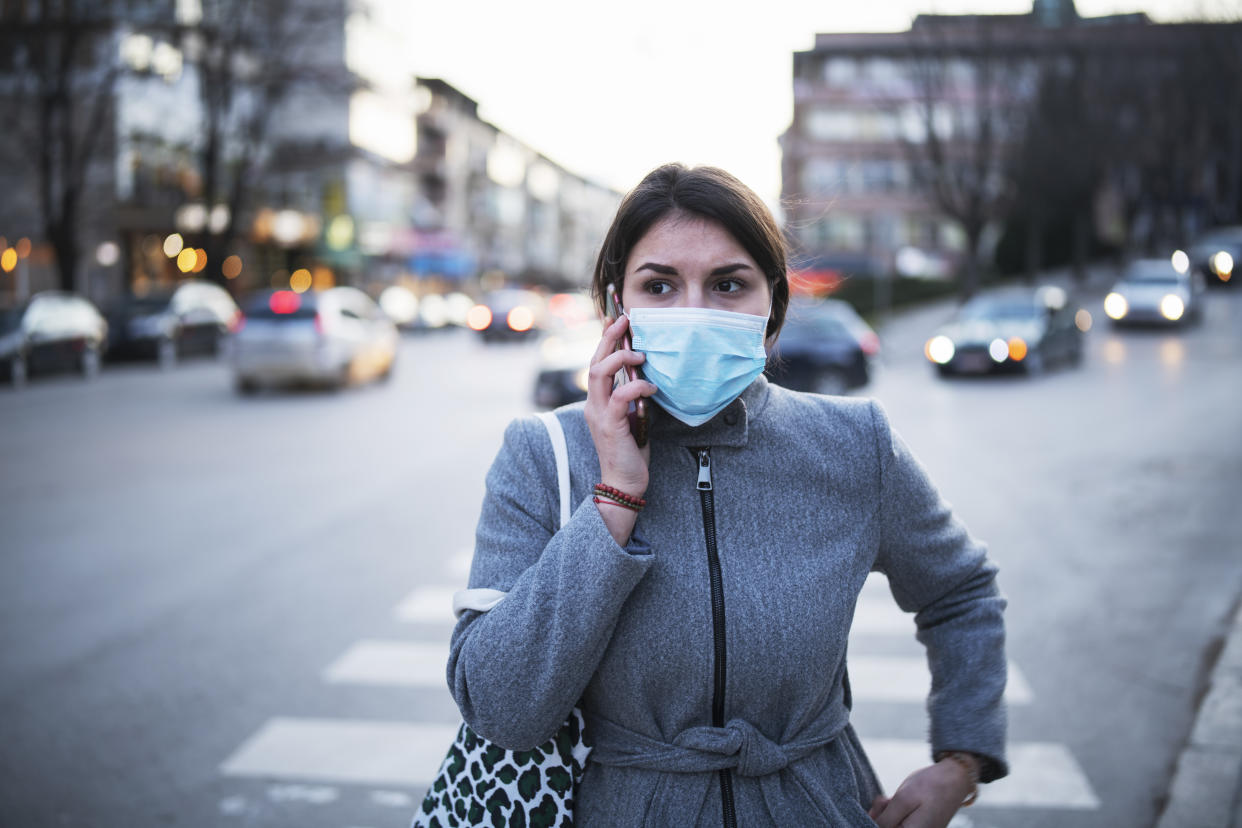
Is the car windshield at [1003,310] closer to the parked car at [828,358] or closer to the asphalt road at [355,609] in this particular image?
the parked car at [828,358]

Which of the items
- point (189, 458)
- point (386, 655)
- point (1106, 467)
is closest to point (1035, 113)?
point (1106, 467)

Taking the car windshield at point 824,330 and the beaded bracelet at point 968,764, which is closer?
the beaded bracelet at point 968,764

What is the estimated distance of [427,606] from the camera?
23.8 feet

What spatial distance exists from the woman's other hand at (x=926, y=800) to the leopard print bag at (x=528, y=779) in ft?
1.86

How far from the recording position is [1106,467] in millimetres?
12164

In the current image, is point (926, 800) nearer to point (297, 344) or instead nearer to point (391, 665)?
point (391, 665)

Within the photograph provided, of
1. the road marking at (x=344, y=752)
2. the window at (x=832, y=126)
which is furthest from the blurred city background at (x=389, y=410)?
the window at (x=832, y=126)

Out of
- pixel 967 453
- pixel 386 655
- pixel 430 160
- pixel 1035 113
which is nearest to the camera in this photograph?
pixel 386 655

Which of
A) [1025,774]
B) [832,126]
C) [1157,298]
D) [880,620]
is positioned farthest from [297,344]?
[832,126]

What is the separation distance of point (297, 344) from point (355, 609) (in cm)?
1368

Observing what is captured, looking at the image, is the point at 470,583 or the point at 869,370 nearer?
the point at 470,583

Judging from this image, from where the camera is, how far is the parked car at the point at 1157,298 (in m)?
31.1

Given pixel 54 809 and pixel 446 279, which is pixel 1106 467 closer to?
pixel 54 809

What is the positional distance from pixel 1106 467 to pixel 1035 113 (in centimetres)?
3515
